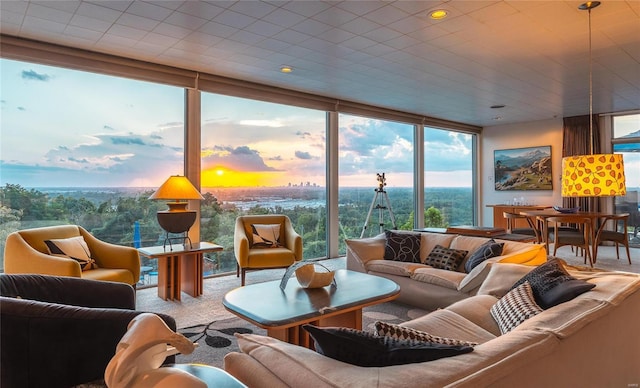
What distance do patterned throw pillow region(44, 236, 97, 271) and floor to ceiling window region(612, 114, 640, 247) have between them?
8.58 m

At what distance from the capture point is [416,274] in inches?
141

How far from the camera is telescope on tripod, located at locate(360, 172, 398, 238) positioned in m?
6.84

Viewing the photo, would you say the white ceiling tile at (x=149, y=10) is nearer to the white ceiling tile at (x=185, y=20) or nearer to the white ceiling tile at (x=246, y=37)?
the white ceiling tile at (x=185, y=20)

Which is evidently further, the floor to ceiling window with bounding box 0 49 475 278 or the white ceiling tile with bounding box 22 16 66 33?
the floor to ceiling window with bounding box 0 49 475 278

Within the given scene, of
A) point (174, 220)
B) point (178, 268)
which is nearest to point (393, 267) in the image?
point (178, 268)

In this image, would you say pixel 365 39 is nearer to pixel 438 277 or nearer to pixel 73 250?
pixel 438 277

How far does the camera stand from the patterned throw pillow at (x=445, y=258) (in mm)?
3675

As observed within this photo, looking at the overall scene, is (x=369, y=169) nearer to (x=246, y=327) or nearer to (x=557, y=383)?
(x=246, y=327)

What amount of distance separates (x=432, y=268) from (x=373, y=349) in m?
2.69

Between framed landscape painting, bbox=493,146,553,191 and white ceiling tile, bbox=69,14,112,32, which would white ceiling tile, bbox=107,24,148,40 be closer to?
white ceiling tile, bbox=69,14,112,32

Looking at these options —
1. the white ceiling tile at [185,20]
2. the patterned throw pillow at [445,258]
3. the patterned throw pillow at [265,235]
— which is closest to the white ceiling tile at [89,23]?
the white ceiling tile at [185,20]

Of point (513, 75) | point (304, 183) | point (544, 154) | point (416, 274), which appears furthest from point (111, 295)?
point (544, 154)

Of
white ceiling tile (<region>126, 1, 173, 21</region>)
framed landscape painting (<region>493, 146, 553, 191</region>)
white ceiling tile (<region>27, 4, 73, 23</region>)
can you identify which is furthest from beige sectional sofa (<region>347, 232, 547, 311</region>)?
framed landscape painting (<region>493, 146, 553, 191</region>)

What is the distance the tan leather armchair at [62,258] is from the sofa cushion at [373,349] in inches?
103
